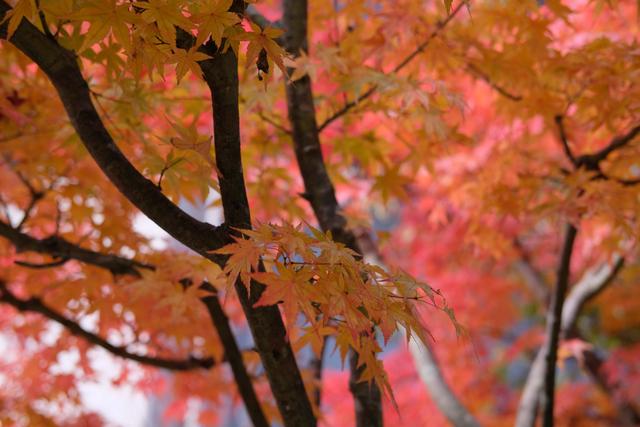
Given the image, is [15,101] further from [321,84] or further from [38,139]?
[321,84]

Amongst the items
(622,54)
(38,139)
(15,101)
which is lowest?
(622,54)

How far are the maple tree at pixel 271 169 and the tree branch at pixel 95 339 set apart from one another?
0.01 meters

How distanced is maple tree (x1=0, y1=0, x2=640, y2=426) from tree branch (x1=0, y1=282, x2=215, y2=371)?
0.01 meters

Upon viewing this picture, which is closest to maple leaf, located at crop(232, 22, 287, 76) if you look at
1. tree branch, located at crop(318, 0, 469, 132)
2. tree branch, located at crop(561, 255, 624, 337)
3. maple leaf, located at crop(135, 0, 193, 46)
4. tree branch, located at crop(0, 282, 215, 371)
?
maple leaf, located at crop(135, 0, 193, 46)

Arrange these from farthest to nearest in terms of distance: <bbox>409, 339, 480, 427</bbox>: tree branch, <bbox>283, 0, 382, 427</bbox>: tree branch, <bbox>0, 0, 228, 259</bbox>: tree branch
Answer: <bbox>409, 339, 480, 427</bbox>: tree branch → <bbox>283, 0, 382, 427</bbox>: tree branch → <bbox>0, 0, 228, 259</bbox>: tree branch

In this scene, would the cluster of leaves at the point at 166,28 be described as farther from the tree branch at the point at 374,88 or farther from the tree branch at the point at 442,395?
the tree branch at the point at 442,395

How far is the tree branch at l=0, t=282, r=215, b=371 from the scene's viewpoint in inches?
90.6

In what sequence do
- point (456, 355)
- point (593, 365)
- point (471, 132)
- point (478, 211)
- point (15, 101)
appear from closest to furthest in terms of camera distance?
point (15, 101)
point (478, 211)
point (471, 132)
point (593, 365)
point (456, 355)

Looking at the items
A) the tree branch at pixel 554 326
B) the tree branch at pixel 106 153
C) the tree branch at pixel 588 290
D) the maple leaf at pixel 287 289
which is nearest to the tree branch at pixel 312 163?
the tree branch at pixel 106 153

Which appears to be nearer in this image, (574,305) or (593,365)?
(574,305)

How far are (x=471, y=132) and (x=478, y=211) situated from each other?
1.21 metres

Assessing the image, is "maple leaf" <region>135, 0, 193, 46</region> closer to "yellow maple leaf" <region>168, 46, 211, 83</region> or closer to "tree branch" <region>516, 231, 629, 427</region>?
"yellow maple leaf" <region>168, 46, 211, 83</region>

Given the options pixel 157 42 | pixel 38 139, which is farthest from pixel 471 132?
pixel 157 42

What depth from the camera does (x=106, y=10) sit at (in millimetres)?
1214
